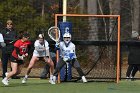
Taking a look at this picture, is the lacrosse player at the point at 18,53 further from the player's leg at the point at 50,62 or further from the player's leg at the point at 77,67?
the player's leg at the point at 77,67

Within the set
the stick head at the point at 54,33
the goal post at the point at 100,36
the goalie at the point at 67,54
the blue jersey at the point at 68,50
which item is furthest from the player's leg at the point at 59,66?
the goal post at the point at 100,36

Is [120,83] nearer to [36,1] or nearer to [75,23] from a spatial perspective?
[75,23]

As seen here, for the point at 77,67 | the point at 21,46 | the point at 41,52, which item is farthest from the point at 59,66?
the point at 21,46

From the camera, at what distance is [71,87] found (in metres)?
17.5

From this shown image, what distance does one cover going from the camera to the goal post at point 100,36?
64.1 ft

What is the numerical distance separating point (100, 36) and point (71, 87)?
340 cm

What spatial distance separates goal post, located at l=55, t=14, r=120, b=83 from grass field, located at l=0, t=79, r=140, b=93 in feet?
3.31

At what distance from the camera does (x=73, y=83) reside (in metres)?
18.8

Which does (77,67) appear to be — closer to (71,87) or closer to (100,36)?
(71,87)

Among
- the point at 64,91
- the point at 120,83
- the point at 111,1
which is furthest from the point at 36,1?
the point at 64,91

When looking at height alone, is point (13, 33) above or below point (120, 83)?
above

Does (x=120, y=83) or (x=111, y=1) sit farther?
(x=111, y=1)

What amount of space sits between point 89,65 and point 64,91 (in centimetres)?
363

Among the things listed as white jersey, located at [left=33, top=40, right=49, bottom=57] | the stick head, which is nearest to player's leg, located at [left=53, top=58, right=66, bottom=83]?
white jersey, located at [left=33, top=40, right=49, bottom=57]
